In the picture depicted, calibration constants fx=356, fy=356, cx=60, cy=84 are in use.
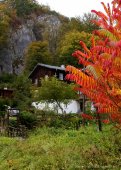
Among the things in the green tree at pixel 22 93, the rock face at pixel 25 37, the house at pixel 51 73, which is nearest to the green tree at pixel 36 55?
the house at pixel 51 73

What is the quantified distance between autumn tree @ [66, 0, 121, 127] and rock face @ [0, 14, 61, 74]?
63.3 m

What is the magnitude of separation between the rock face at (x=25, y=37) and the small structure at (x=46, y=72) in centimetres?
1365

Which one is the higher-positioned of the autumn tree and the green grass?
the autumn tree

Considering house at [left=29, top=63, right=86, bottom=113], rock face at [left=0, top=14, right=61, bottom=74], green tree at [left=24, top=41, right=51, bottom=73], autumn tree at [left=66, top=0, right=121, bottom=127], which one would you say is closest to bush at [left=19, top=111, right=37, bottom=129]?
house at [left=29, top=63, right=86, bottom=113]

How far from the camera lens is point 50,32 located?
7525cm

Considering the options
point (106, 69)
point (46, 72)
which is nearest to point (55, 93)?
point (46, 72)

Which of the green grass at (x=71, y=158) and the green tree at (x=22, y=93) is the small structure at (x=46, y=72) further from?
the green grass at (x=71, y=158)

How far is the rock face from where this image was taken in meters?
69.8

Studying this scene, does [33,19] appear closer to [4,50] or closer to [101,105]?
[4,50]

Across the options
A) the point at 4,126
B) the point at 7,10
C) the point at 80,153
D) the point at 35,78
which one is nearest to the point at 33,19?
the point at 7,10

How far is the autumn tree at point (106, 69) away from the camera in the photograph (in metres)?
4.54

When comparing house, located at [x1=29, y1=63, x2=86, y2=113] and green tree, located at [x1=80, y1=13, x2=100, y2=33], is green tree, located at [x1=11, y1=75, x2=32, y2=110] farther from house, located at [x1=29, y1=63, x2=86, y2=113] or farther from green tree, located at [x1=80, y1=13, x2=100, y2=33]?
green tree, located at [x1=80, y1=13, x2=100, y2=33]

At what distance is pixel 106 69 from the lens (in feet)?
14.7

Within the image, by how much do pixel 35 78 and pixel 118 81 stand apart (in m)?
51.3
